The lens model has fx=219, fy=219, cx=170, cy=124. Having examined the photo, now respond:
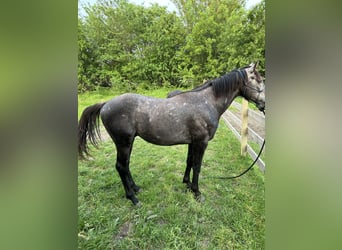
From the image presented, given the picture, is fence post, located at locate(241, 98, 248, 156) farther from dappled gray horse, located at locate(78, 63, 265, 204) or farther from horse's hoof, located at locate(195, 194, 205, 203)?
horse's hoof, located at locate(195, 194, 205, 203)

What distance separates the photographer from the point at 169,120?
117 cm

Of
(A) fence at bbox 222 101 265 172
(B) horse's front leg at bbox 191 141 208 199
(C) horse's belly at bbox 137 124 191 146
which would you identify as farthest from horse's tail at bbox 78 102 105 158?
(A) fence at bbox 222 101 265 172

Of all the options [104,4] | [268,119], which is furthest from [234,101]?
[104,4]

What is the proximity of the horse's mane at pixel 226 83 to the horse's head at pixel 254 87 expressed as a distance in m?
0.03

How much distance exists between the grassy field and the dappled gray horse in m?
0.04

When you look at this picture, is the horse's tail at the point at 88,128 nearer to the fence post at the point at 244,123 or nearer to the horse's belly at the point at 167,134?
the horse's belly at the point at 167,134
